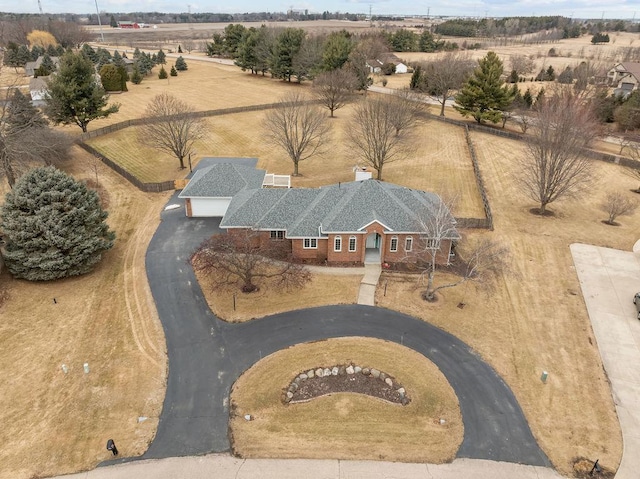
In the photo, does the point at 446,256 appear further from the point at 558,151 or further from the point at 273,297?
the point at 558,151

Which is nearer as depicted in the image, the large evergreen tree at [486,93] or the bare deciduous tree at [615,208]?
the bare deciduous tree at [615,208]

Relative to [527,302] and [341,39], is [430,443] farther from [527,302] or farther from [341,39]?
[341,39]

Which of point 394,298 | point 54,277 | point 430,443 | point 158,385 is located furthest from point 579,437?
point 54,277

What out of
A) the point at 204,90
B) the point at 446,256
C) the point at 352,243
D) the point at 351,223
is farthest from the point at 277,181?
the point at 204,90

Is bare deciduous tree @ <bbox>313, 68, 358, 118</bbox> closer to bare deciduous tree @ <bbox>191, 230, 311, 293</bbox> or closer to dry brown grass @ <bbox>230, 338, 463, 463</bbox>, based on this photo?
bare deciduous tree @ <bbox>191, 230, 311, 293</bbox>

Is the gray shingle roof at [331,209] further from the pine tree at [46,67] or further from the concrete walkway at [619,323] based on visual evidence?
the pine tree at [46,67]

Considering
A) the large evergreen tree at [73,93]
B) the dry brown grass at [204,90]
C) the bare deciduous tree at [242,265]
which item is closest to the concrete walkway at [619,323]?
the bare deciduous tree at [242,265]

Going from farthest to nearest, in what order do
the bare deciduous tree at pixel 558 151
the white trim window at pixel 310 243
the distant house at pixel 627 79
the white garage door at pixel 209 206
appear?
1. the distant house at pixel 627 79
2. the white garage door at pixel 209 206
3. the bare deciduous tree at pixel 558 151
4. the white trim window at pixel 310 243

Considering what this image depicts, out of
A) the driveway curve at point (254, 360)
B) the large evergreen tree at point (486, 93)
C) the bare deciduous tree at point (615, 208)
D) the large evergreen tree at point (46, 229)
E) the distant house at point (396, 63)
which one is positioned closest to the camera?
the driveway curve at point (254, 360)
